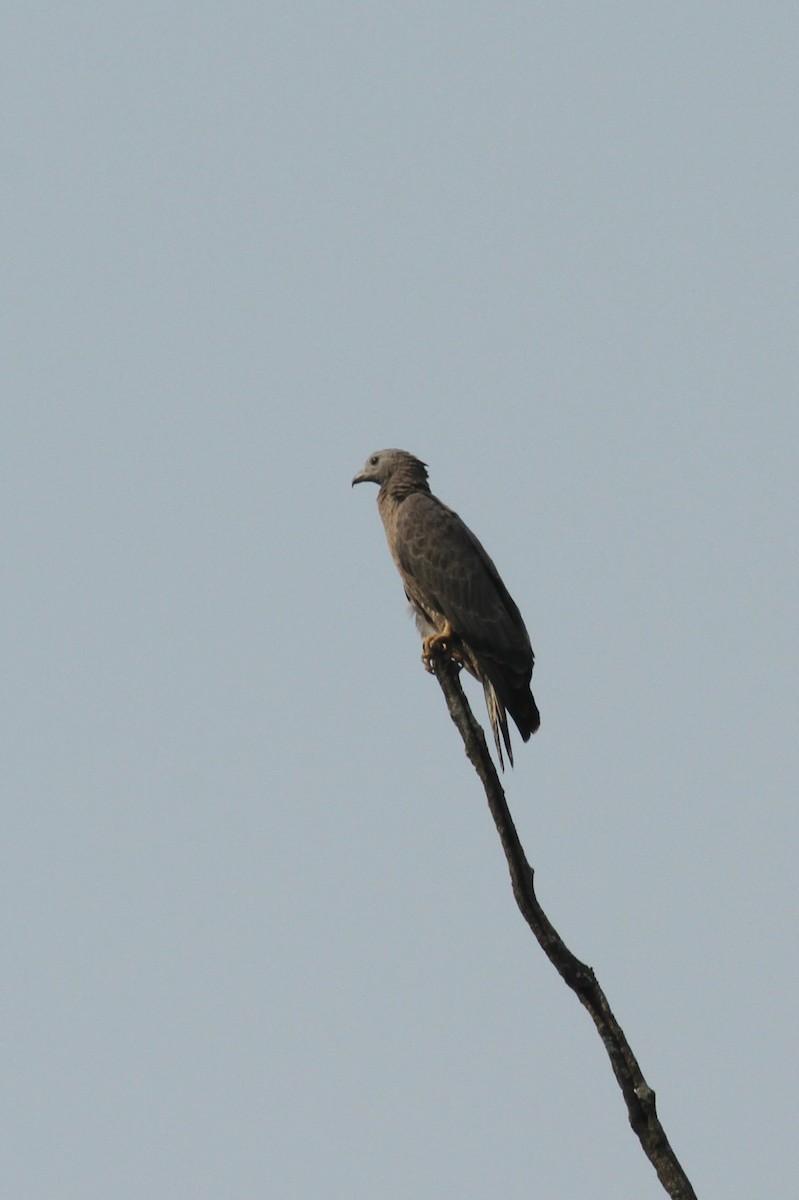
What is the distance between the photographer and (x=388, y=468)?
1156cm

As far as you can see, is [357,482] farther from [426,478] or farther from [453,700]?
[453,700]

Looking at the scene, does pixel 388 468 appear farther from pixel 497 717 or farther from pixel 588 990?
pixel 588 990

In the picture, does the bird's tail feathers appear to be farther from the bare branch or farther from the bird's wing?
the bare branch

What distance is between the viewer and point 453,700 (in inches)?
297

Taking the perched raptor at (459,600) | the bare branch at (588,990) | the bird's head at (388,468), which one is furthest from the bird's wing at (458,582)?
the bare branch at (588,990)

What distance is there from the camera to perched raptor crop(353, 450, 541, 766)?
10016mm

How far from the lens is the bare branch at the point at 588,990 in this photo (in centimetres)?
660

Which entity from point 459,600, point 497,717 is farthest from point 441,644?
point 497,717

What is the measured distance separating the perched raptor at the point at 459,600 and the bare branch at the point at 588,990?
2519 millimetres

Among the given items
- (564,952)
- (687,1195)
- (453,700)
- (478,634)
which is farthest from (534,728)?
(687,1195)

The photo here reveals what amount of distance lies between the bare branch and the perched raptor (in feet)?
8.26

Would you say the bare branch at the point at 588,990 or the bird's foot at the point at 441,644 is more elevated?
the bird's foot at the point at 441,644

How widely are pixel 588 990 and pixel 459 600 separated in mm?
3972

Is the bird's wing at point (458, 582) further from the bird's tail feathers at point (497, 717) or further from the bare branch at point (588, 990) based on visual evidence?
the bare branch at point (588, 990)
